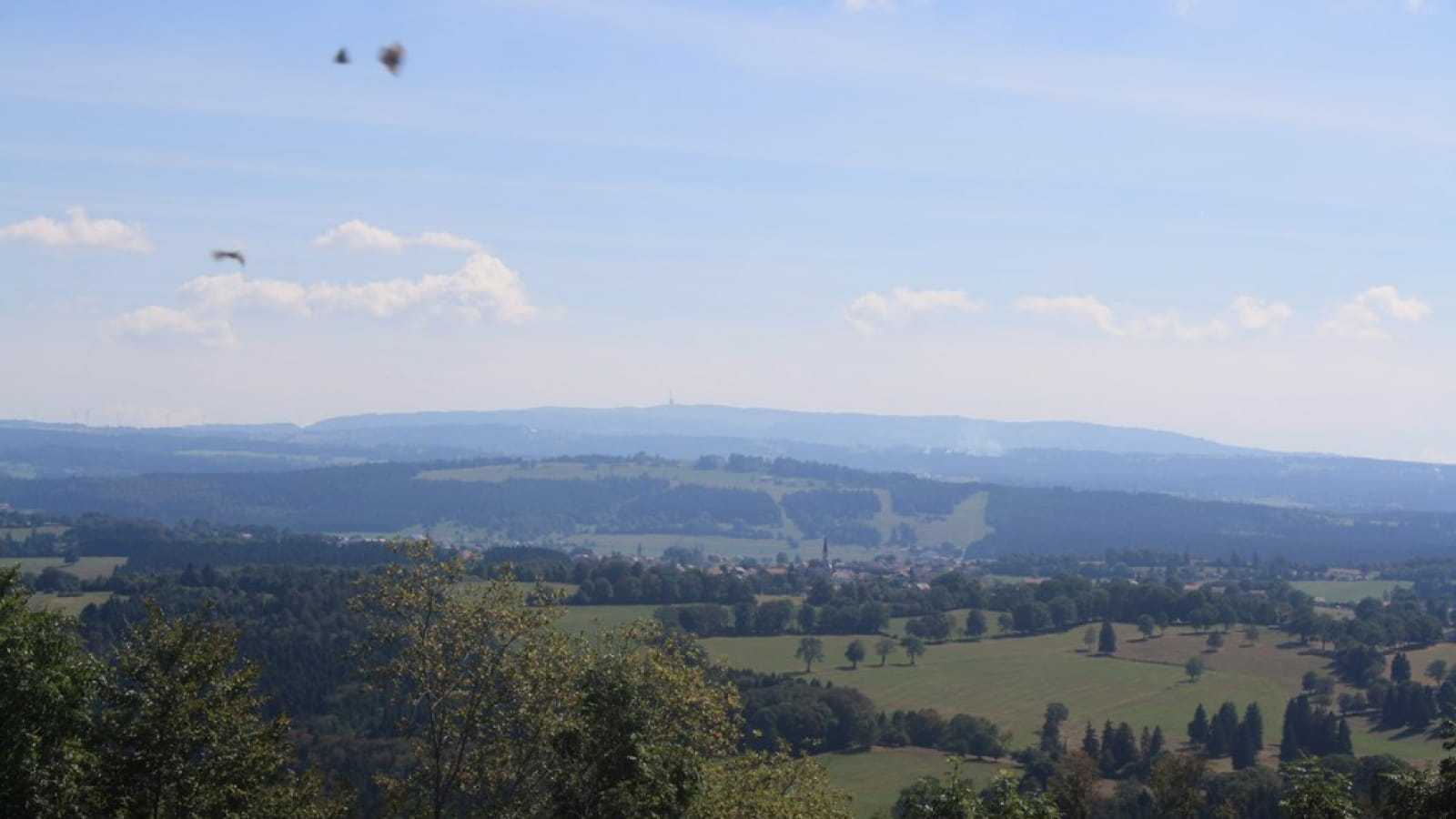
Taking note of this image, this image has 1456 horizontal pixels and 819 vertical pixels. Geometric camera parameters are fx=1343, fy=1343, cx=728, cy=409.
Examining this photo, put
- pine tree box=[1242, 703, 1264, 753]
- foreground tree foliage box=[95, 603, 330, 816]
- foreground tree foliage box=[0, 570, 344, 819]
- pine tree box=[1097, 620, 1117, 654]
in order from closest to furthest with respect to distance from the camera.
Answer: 1. foreground tree foliage box=[0, 570, 344, 819]
2. foreground tree foliage box=[95, 603, 330, 816]
3. pine tree box=[1242, 703, 1264, 753]
4. pine tree box=[1097, 620, 1117, 654]

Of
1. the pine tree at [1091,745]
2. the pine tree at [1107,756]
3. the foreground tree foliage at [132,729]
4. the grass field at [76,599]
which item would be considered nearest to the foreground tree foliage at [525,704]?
the foreground tree foliage at [132,729]

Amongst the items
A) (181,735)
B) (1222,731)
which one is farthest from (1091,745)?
(181,735)

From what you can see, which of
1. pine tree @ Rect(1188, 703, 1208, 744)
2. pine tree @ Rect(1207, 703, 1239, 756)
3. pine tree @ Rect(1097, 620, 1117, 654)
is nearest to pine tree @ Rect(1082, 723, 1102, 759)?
pine tree @ Rect(1207, 703, 1239, 756)

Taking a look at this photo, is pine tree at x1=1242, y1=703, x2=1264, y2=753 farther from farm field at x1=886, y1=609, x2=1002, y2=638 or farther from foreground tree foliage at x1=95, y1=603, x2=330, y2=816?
foreground tree foliage at x1=95, y1=603, x2=330, y2=816

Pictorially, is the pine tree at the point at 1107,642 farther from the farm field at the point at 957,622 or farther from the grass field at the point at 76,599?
the grass field at the point at 76,599

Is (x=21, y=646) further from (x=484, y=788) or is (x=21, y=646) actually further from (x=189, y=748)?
(x=484, y=788)

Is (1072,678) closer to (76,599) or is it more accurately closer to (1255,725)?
(1255,725)
